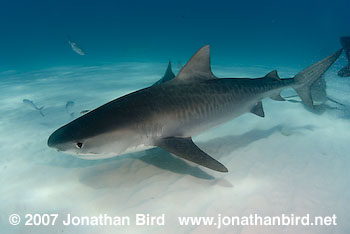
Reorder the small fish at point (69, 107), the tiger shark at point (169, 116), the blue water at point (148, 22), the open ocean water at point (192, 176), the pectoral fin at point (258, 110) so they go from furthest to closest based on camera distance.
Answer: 1. the blue water at point (148, 22)
2. the small fish at point (69, 107)
3. the pectoral fin at point (258, 110)
4. the open ocean water at point (192, 176)
5. the tiger shark at point (169, 116)

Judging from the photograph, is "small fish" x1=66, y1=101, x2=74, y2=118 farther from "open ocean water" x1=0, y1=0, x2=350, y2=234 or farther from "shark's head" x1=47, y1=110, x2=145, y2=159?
"shark's head" x1=47, y1=110, x2=145, y2=159

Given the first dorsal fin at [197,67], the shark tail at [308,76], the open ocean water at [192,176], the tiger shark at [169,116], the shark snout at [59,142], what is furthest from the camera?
the shark tail at [308,76]


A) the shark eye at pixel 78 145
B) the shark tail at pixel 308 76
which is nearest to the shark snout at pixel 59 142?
the shark eye at pixel 78 145

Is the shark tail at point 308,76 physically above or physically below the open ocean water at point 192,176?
above

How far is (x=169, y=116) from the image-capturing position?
279 cm

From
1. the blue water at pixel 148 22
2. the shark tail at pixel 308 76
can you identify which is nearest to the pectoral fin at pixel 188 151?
the shark tail at pixel 308 76

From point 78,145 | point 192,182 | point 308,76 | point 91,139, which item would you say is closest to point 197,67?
point 192,182

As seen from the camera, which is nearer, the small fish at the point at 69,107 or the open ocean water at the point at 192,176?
the open ocean water at the point at 192,176

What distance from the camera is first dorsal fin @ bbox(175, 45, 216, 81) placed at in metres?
3.35

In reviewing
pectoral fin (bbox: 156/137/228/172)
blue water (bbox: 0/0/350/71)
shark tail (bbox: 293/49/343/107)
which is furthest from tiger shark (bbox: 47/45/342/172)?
blue water (bbox: 0/0/350/71)

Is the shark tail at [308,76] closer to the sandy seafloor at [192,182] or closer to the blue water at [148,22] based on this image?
the sandy seafloor at [192,182]

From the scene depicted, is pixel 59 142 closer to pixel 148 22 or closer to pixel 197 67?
pixel 197 67

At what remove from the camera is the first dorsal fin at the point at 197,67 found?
3346 mm

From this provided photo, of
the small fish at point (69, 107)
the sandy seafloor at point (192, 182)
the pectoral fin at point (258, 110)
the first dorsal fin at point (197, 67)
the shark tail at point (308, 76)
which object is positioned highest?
the small fish at point (69, 107)
